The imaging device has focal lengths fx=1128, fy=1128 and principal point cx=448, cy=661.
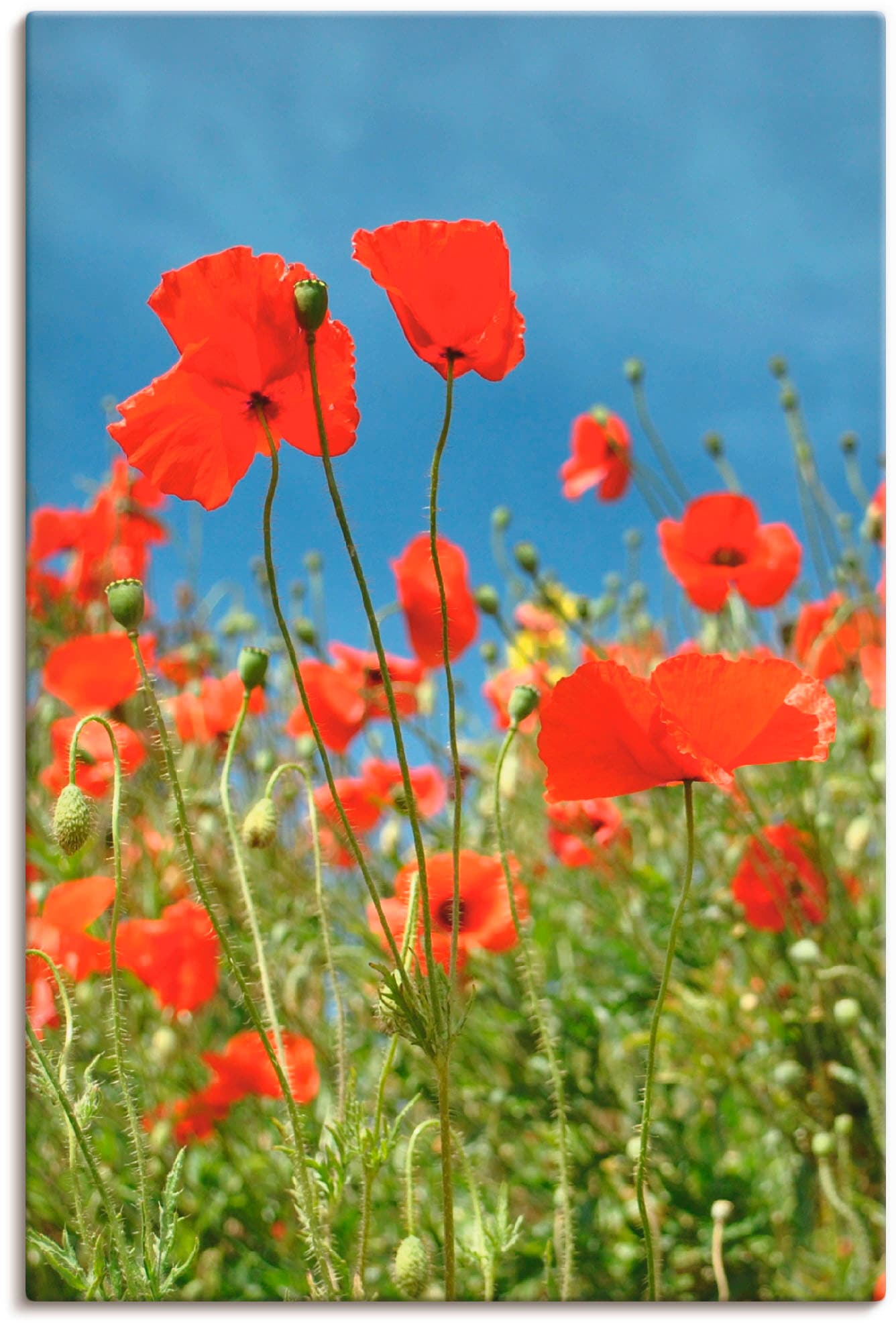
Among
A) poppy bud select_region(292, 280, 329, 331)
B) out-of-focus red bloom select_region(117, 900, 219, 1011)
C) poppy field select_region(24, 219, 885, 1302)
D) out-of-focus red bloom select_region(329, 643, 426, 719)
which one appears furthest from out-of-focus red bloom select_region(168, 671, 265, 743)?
poppy bud select_region(292, 280, 329, 331)

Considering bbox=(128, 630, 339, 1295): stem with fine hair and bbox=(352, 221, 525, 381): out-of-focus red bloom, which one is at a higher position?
bbox=(352, 221, 525, 381): out-of-focus red bloom

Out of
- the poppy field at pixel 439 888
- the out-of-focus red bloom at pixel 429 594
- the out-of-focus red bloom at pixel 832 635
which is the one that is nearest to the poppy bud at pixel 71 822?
the poppy field at pixel 439 888

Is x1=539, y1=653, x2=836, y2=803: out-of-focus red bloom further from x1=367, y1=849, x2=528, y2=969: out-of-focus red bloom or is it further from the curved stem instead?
x1=367, y1=849, x2=528, y2=969: out-of-focus red bloom

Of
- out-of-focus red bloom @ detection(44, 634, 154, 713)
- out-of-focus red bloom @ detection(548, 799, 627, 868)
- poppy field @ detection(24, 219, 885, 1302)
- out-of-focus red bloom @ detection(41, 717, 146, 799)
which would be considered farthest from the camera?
out-of-focus red bloom @ detection(548, 799, 627, 868)

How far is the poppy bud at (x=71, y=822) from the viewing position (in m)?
0.89

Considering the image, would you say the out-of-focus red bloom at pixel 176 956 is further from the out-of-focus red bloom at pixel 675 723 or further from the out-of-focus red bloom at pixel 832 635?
the out-of-focus red bloom at pixel 832 635

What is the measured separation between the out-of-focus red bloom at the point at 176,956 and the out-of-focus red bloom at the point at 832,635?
1.05m

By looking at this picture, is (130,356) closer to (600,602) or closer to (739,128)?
(739,128)

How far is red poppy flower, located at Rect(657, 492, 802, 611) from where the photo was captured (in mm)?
1562

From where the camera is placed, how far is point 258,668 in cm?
103

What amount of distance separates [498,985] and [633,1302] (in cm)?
80

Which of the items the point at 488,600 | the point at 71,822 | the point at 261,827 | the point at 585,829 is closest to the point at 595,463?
the point at 488,600

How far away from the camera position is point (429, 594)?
5.24 ft

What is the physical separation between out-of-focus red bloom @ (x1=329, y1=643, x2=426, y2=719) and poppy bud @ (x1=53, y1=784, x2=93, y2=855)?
78cm
